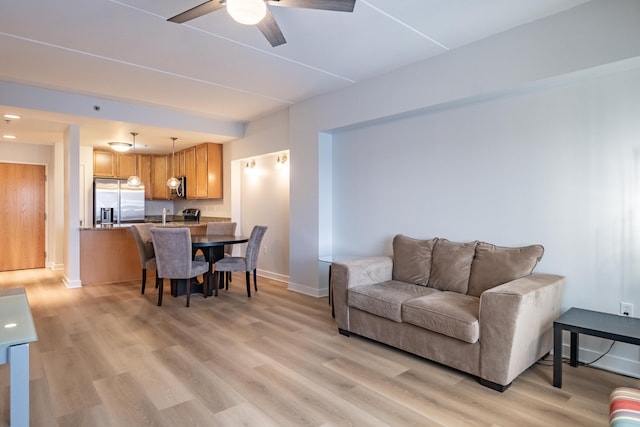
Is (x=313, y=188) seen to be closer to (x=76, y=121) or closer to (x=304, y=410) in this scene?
(x=304, y=410)

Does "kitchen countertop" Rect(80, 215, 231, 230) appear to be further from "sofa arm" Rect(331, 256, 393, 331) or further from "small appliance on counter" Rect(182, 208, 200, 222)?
"sofa arm" Rect(331, 256, 393, 331)

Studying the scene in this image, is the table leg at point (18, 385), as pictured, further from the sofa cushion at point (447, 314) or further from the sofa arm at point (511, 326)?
the sofa arm at point (511, 326)

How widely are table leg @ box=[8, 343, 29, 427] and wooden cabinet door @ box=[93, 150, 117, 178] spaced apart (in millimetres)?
6658

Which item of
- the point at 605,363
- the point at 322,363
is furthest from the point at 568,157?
the point at 322,363

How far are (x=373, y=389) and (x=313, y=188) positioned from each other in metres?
2.88

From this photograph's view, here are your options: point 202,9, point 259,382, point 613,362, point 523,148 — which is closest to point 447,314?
point 613,362

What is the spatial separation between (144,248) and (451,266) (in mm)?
3966

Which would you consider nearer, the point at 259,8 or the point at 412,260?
the point at 259,8

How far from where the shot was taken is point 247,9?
194 cm

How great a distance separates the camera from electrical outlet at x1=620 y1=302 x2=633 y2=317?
2.53 metres

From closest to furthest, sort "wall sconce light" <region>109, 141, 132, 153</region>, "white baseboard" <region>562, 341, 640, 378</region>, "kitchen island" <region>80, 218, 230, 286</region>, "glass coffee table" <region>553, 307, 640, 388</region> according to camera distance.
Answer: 1. "glass coffee table" <region>553, 307, 640, 388</region>
2. "white baseboard" <region>562, 341, 640, 378</region>
3. "kitchen island" <region>80, 218, 230, 286</region>
4. "wall sconce light" <region>109, 141, 132, 153</region>

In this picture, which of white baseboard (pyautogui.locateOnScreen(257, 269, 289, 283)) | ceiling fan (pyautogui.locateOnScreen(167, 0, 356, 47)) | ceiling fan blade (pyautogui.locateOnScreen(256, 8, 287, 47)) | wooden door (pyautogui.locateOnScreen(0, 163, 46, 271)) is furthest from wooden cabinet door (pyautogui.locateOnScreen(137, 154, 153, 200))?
ceiling fan blade (pyautogui.locateOnScreen(256, 8, 287, 47))

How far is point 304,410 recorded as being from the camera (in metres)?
2.12

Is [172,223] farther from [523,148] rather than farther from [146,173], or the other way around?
[523,148]
